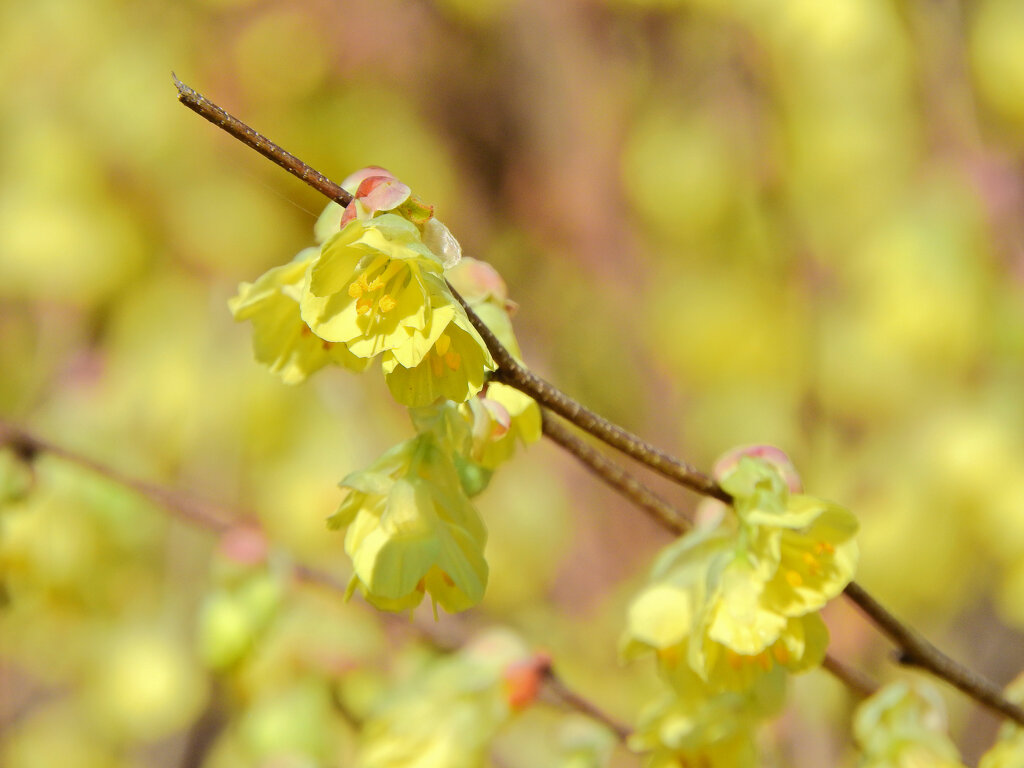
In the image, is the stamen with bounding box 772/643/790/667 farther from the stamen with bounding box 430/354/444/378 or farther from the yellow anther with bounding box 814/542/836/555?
the stamen with bounding box 430/354/444/378

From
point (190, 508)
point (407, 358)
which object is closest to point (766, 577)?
point (407, 358)

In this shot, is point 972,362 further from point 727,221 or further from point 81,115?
point 81,115

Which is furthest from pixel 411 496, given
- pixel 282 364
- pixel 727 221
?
pixel 727 221

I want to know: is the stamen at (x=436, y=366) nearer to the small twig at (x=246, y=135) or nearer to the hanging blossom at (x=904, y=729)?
the small twig at (x=246, y=135)

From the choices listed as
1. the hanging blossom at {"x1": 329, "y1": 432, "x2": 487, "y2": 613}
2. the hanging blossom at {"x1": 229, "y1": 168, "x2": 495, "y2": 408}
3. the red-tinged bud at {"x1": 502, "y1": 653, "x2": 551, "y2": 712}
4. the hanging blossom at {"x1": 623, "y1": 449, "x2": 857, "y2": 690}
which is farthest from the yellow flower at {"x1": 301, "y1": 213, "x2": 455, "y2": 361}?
the red-tinged bud at {"x1": 502, "y1": 653, "x2": 551, "y2": 712}

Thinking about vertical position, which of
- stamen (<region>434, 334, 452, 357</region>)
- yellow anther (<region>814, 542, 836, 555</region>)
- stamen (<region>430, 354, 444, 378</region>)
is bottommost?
yellow anther (<region>814, 542, 836, 555</region>)

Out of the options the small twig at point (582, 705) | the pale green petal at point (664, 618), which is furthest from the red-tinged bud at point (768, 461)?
the small twig at point (582, 705)
